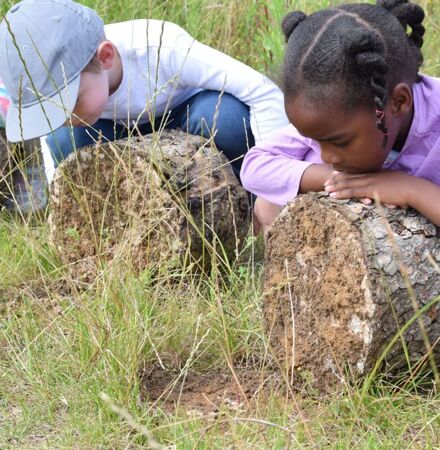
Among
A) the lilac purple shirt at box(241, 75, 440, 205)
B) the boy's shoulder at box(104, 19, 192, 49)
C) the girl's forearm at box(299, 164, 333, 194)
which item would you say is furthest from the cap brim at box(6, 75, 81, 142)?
the girl's forearm at box(299, 164, 333, 194)

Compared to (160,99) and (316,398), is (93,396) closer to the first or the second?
(316,398)

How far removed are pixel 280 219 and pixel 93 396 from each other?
0.71 metres

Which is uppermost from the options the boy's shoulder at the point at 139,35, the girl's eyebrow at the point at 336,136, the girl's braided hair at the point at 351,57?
the girl's braided hair at the point at 351,57

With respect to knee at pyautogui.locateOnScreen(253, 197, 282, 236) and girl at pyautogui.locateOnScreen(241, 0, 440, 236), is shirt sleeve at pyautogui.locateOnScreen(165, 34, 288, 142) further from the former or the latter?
girl at pyautogui.locateOnScreen(241, 0, 440, 236)

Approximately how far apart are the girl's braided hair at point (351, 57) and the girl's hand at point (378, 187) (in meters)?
0.13

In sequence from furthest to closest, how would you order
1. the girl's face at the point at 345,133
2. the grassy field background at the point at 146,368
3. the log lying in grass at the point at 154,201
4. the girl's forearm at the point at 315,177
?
1. the log lying in grass at the point at 154,201
2. the girl's forearm at the point at 315,177
3. the girl's face at the point at 345,133
4. the grassy field background at the point at 146,368

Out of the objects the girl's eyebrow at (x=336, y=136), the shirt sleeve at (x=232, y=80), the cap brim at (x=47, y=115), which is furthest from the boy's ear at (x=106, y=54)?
the girl's eyebrow at (x=336, y=136)

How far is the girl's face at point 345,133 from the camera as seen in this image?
2314 millimetres

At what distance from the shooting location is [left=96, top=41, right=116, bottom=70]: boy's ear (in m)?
3.13

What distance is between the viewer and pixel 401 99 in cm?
238

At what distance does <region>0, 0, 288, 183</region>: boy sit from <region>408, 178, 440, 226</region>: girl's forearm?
85 cm

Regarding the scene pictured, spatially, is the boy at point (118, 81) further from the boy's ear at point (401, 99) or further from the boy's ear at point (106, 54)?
the boy's ear at point (401, 99)

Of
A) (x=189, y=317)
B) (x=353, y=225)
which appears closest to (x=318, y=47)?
(x=353, y=225)

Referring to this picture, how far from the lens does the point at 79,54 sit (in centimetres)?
307
